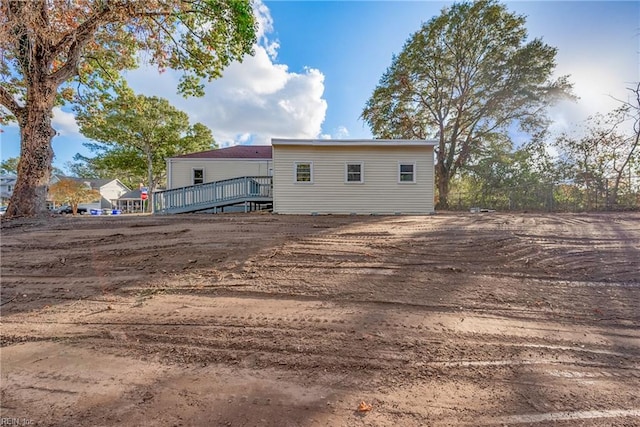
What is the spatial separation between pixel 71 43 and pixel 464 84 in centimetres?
2038

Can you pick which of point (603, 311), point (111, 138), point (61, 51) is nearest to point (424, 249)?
point (603, 311)

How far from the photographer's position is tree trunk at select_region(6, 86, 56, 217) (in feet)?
27.3

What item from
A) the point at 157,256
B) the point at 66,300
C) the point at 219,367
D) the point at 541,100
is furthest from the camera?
the point at 541,100

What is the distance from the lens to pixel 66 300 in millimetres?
3674

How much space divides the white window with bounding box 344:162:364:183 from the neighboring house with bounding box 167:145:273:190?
659cm

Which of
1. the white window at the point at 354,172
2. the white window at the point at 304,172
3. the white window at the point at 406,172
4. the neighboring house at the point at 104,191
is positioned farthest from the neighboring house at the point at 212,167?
the neighboring house at the point at 104,191

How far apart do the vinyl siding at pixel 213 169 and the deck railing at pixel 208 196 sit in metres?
4.29

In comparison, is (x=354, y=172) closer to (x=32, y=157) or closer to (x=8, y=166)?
(x=32, y=157)

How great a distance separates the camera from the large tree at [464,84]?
1691cm

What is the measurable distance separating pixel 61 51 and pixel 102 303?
967cm

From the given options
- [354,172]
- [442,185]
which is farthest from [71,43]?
[442,185]

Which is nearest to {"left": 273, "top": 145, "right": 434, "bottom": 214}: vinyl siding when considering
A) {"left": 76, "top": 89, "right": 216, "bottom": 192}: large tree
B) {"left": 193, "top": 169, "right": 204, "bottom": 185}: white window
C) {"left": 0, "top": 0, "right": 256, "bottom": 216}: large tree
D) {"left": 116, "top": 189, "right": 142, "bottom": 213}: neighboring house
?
{"left": 0, "top": 0, "right": 256, "bottom": 216}: large tree

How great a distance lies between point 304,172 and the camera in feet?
36.4

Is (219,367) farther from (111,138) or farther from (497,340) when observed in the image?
(111,138)
